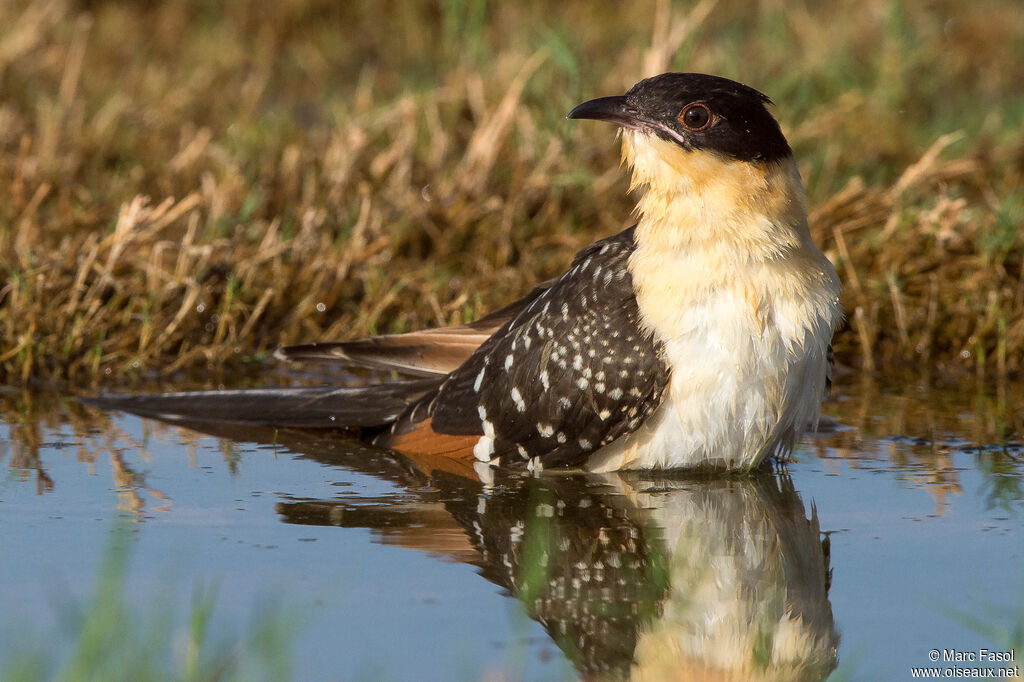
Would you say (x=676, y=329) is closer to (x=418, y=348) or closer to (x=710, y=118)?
(x=710, y=118)

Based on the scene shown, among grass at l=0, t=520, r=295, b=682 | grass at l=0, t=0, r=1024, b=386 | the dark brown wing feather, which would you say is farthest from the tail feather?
grass at l=0, t=520, r=295, b=682

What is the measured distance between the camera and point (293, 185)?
6.86 m

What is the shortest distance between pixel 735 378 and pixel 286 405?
164cm

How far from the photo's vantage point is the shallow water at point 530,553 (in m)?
2.89

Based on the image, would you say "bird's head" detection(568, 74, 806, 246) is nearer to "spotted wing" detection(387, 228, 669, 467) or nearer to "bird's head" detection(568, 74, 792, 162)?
"bird's head" detection(568, 74, 792, 162)

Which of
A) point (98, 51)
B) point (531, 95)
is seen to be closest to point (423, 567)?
point (531, 95)

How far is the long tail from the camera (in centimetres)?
485

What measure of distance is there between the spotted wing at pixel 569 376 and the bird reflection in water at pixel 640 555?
5.4 inches

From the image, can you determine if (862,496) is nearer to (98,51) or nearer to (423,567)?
(423,567)

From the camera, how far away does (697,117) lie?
4.25 metres

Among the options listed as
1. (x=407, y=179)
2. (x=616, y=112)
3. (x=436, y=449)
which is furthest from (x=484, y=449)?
(x=407, y=179)

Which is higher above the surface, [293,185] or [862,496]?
[293,185]

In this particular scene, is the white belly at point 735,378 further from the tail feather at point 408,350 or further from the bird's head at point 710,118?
the tail feather at point 408,350

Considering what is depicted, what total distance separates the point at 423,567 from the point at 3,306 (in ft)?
9.52
